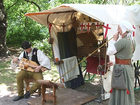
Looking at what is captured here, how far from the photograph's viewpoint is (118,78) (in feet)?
11.7

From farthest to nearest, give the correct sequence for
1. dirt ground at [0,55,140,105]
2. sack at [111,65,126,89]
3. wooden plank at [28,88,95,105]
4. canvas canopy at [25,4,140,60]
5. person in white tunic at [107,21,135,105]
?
dirt ground at [0,55,140,105] → wooden plank at [28,88,95,105] → canvas canopy at [25,4,140,60] → sack at [111,65,126,89] → person in white tunic at [107,21,135,105]

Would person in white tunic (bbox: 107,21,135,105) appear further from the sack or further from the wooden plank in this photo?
the wooden plank

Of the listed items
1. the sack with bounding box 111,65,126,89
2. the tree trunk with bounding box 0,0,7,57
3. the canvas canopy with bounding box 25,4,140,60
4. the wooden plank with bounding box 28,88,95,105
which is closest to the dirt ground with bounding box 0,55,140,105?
the wooden plank with bounding box 28,88,95,105

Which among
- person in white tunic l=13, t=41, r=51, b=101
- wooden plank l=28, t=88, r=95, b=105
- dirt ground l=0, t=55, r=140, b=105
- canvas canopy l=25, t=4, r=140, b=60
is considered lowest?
dirt ground l=0, t=55, r=140, b=105

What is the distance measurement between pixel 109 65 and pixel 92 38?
184cm

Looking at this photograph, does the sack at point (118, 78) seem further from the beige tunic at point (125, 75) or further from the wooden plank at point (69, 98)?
the wooden plank at point (69, 98)

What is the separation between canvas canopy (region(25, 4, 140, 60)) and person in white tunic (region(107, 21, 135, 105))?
550mm

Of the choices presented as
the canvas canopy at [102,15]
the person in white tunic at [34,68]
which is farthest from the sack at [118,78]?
the person in white tunic at [34,68]

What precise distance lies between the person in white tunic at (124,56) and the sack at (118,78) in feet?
0.16

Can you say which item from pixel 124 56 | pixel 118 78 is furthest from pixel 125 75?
pixel 124 56

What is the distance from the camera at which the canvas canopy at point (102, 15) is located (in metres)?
4.05

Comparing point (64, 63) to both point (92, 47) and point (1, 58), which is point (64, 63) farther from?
point (1, 58)

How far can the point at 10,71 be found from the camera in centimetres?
775

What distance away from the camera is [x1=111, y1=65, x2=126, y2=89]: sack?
3.53 m
